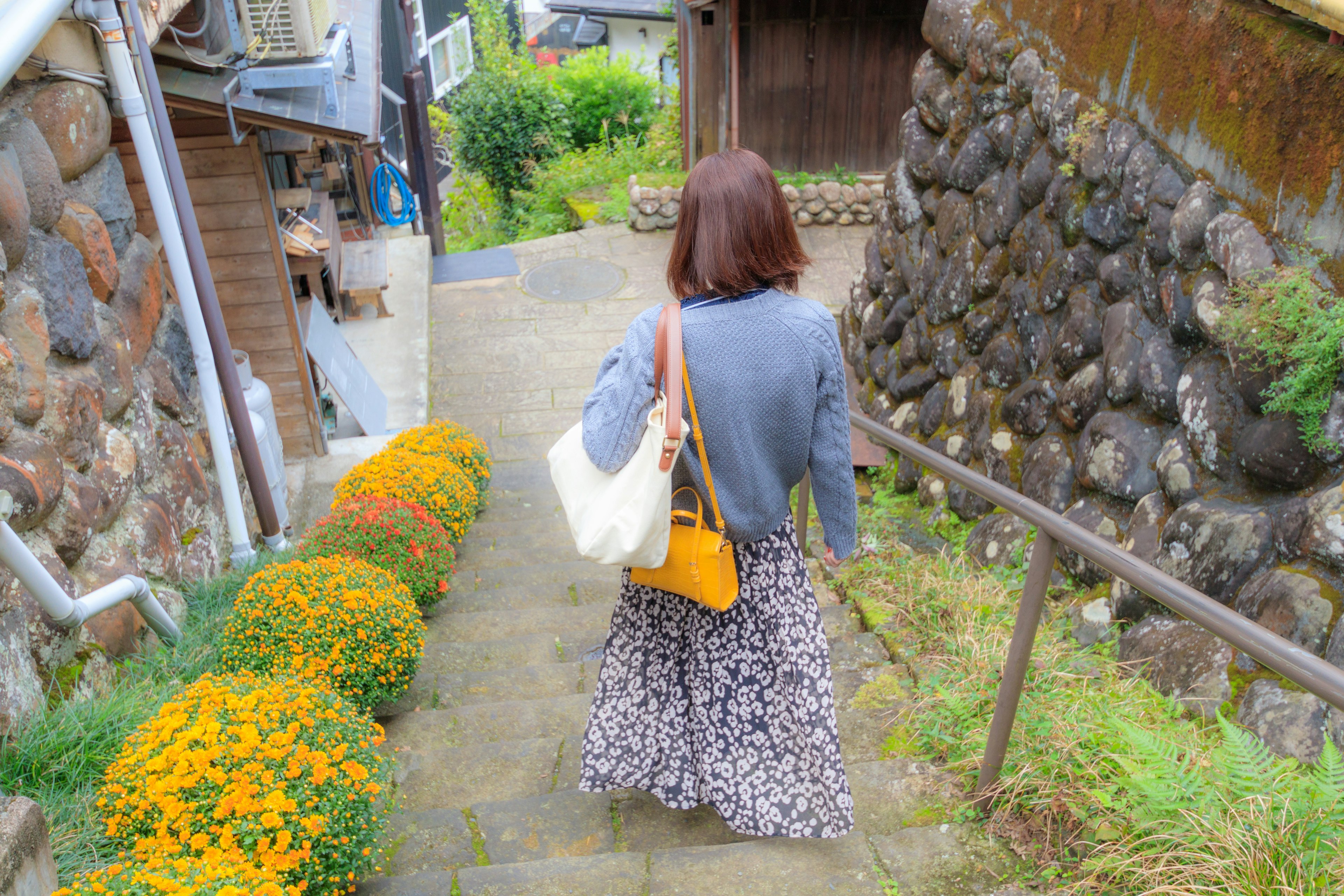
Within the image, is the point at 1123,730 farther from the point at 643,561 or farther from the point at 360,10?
the point at 360,10

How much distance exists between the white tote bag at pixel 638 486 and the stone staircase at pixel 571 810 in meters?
0.74

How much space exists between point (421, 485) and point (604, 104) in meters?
11.5

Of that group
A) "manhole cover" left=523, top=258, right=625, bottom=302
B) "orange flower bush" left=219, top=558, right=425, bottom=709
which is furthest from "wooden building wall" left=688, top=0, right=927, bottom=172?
"orange flower bush" left=219, top=558, right=425, bottom=709

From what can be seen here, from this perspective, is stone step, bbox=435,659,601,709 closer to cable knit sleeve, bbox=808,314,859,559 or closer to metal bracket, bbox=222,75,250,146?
cable knit sleeve, bbox=808,314,859,559

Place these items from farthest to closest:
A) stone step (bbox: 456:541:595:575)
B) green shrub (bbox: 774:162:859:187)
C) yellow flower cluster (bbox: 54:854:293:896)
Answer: green shrub (bbox: 774:162:859:187), stone step (bbox: 456:541:595:575), yellow flower cluster (bbox: 54:854:293:896)

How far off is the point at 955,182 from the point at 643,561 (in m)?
3.86

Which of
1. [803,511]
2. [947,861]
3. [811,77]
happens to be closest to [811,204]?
[811,77]

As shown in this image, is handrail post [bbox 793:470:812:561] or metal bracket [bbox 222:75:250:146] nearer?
handrail post [bbox 793:470:812:561]

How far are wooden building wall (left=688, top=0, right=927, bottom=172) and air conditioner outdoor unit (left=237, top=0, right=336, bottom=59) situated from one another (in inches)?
229

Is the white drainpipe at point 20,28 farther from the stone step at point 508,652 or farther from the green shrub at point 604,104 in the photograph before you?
the green shrub at point 604,104

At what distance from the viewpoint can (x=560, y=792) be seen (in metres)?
2.44

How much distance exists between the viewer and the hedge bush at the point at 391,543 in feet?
11.5

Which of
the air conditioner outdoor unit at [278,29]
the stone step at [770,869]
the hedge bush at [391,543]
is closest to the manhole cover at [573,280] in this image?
the air conditioner outdoor unit at [278,29]

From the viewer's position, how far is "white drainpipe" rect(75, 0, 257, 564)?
3.09 metres
